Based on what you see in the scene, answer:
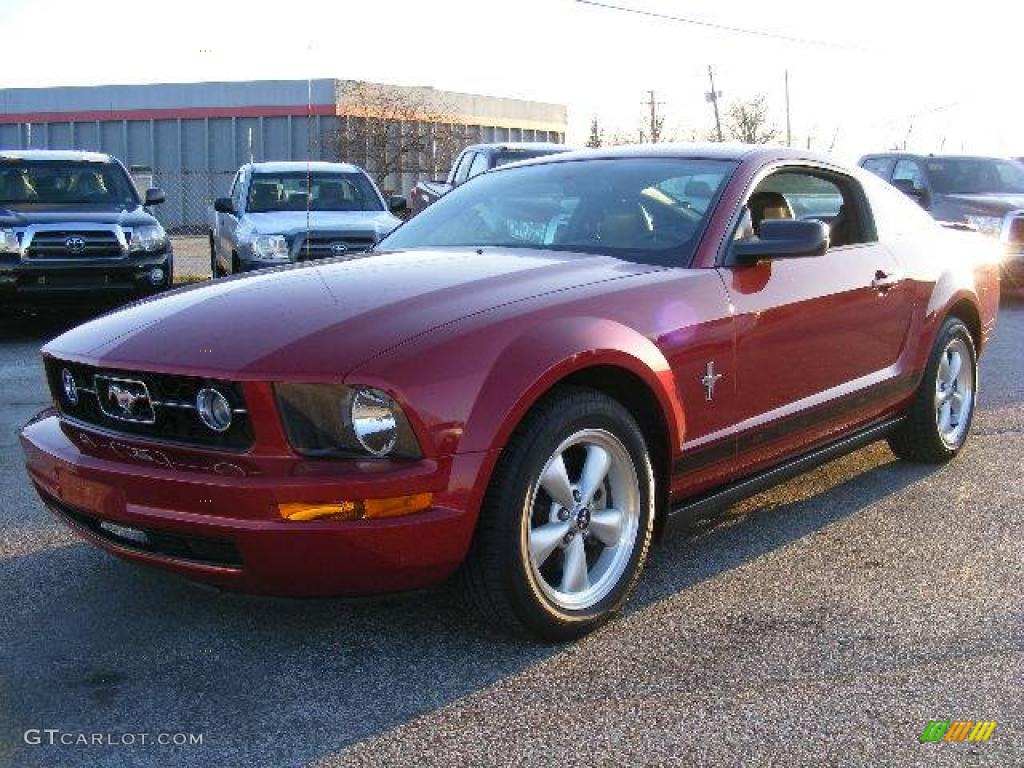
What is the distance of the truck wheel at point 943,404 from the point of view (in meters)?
5.31

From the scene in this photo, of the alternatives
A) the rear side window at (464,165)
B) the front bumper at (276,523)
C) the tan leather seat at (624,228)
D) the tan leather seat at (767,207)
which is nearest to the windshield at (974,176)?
the rear side window at (464,165)

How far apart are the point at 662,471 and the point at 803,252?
93 cm

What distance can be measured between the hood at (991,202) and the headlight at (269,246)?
313 inches

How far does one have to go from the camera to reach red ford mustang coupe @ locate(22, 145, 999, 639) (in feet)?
9.99

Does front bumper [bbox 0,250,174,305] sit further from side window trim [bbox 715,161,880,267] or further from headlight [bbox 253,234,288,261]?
side window trim [bbox 715,161,880,267]

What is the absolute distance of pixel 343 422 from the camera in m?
3.05

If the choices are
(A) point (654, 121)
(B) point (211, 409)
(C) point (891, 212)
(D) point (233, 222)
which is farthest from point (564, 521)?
(A) point (654, 121)

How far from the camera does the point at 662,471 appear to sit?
3.78 metres

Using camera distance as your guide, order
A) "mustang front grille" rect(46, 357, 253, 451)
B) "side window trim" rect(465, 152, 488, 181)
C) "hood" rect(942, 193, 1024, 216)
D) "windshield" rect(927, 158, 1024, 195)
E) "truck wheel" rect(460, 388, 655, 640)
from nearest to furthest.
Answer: "mustang front grille" rect(46, 357, 253, 451)
"truck wheel" rect(460, 388, 655, 640)
"hood" rect(942, 193, 1024, 216)
"windshield" rect(927, 158, 1024, 195)
"side window trim" rect(465, 152, 488, 181)

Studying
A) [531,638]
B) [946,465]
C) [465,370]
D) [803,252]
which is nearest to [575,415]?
[465,370]

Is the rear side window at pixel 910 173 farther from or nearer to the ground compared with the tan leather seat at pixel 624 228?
farther from the ground

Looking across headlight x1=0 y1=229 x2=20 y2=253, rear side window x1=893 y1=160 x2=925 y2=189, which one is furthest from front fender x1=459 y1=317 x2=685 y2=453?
rear side window x1=893 y1=160 x2=925 y2=189

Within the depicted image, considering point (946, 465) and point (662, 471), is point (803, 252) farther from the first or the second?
point (946, 465)

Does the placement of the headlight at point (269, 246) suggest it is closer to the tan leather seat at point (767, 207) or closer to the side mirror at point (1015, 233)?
the tan leather seat at point (767, 207)
